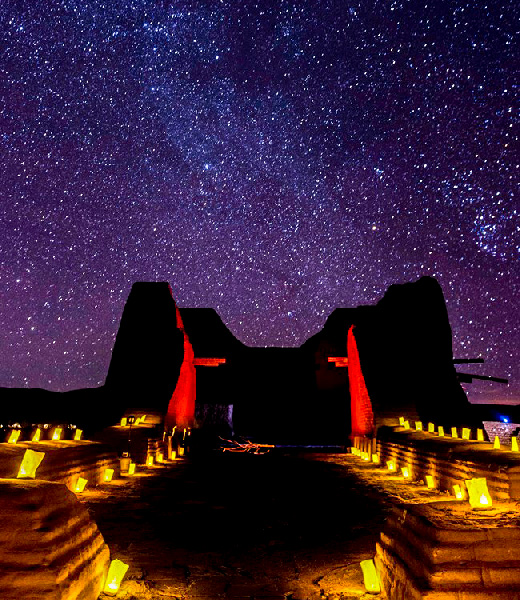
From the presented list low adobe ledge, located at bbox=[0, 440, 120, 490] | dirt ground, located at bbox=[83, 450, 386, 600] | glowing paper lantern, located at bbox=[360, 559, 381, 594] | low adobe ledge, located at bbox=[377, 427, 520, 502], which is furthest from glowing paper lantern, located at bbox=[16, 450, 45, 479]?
low adobe ledge, located at bbox=[377, 427, 520, 502]

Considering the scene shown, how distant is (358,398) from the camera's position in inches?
691

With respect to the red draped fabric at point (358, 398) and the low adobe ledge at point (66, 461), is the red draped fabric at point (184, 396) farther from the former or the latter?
the low adobe ledge at point (66, 461)

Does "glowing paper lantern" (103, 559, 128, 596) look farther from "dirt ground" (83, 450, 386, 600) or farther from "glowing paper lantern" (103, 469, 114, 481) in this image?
"glowing paper lantern" (103, 469, 114, 481)

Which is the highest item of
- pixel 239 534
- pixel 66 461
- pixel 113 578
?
pixel 66 461

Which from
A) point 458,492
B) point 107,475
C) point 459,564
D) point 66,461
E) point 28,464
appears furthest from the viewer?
point 107,475

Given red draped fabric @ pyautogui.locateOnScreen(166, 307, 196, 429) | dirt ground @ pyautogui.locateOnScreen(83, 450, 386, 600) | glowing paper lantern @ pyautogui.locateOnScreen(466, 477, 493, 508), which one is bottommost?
dirt ground @ pyautogui.locateOnScreen(83, 450, 386, 600)

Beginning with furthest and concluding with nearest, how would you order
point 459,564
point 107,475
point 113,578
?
point 107,475
point 113,578
point 459,564

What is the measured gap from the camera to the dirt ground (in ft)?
12.8

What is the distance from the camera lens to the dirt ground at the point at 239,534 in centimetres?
391

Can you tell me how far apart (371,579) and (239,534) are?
2.15m

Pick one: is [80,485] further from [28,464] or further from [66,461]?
[28,464]

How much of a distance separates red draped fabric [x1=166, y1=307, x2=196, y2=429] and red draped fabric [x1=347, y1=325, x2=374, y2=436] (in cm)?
622

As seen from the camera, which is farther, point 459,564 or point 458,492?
point 458,492

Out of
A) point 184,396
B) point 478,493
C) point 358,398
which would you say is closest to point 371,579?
point 478,493
